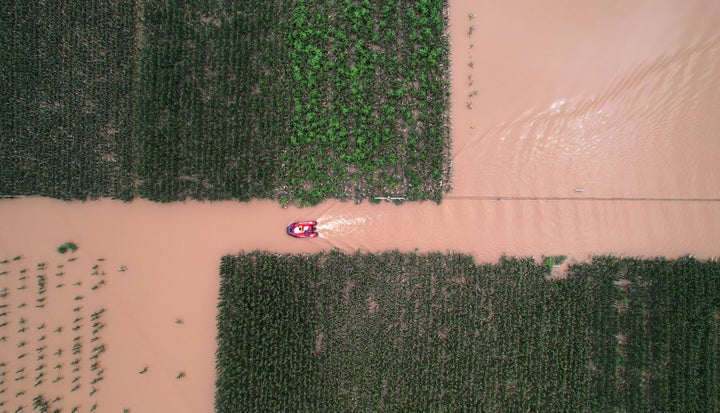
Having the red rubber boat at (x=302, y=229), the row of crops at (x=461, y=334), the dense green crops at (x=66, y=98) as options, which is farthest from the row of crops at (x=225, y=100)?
the row of crops at (x=461, y=334)

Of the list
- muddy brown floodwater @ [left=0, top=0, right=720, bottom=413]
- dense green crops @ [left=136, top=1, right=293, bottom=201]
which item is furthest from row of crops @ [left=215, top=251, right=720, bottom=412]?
dense green crops @ [left=136, top=1, right=293, bottom=201]

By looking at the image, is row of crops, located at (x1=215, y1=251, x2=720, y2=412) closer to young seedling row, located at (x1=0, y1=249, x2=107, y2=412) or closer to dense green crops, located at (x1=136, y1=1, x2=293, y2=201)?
dense green crops, located at (x1=136, y1=1, x2=293, y2=201)

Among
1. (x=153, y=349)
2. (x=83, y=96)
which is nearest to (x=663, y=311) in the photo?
(x=153, y=349)

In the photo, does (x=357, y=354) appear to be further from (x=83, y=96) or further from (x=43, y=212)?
(x=83, y=96)

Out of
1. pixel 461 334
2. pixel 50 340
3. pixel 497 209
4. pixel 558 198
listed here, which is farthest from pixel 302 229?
pixel 50 340

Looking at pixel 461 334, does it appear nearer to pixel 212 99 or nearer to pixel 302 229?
pixel 302 229

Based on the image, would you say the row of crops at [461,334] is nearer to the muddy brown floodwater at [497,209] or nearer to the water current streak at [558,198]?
the muddy brown floodwater at [497,209]

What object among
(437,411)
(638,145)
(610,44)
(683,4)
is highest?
(683,4)
